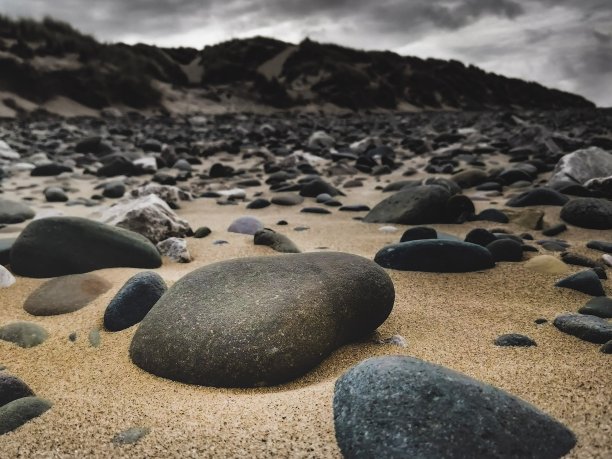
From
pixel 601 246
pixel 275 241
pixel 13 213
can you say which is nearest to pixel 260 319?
pixel 275 241

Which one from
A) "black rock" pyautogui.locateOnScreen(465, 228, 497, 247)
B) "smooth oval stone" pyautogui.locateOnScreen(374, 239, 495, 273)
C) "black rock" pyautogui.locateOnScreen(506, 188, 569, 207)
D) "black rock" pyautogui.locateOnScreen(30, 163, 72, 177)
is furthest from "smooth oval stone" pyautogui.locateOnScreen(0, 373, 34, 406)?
"black rock" pyautogui.locateOnScreen(30, 163, 72, 177)

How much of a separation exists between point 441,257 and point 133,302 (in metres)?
1.36

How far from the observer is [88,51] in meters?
18.8

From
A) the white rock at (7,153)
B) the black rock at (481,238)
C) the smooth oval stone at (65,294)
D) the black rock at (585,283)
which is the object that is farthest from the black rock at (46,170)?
the black rock at (585,283)

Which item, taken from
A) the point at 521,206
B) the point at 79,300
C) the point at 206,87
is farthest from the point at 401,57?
the point at 79,300

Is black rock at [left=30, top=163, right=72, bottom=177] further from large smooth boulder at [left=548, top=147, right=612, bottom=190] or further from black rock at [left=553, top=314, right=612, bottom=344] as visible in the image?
black rock at [left=553, top=314, right=612, bottom=344]

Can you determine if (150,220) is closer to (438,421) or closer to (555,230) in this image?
(438,421)

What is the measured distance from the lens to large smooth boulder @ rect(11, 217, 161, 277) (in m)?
2.24

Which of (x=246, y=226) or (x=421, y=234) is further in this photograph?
(x=246, y=226)

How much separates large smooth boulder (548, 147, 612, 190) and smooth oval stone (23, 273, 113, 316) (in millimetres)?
3519

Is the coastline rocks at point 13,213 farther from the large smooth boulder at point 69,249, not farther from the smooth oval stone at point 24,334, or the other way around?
the smooth oval stone at point 24,334

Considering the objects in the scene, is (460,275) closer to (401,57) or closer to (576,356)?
(576,356)

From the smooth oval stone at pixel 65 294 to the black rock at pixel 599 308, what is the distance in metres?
1.90

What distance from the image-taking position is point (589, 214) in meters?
2.97
